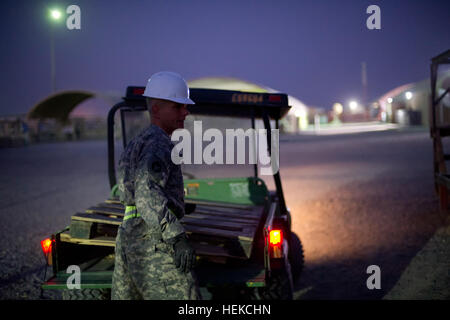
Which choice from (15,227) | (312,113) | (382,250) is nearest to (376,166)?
(382,250)

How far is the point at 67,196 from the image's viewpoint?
920cm

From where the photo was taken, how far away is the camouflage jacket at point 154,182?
6.98 feet

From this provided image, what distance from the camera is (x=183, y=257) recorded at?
6.91 feet

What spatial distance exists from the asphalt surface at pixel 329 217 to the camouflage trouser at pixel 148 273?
2.12m

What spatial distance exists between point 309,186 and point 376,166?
3572 millimetres

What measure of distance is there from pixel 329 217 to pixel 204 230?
13.3ft

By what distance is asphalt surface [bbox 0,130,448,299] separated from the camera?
4.37m

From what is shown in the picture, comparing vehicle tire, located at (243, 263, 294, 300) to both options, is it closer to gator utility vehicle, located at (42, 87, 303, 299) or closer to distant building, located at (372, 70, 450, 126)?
gator utility vehicle, located at (42, 87, 303, 299)

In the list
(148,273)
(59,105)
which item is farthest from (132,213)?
(59,105)

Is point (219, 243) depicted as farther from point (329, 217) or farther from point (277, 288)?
point (329, 217)

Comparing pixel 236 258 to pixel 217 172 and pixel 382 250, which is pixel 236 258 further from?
pixel 217 172

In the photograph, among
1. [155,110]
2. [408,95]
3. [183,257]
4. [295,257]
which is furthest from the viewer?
[408,95]

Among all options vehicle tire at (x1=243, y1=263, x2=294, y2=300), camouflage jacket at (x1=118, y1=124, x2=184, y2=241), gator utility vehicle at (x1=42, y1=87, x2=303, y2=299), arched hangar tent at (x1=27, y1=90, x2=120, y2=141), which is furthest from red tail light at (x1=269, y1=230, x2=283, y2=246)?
arched hangar tent at (x1=27, y1=90, x2=120, y2=141)
